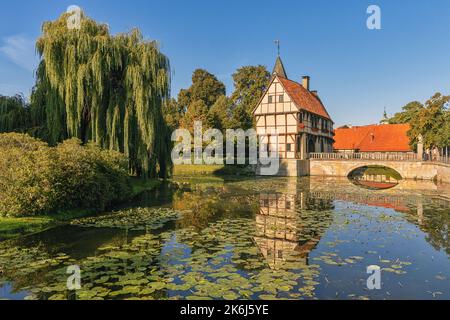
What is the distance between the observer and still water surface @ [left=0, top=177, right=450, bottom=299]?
20.8 ft

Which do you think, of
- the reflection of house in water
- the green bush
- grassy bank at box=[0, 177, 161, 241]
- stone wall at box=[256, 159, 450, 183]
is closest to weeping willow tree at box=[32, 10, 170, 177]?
the green bush

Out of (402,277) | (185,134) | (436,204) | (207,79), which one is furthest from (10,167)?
(207,79)

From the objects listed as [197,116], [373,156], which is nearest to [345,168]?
[373,156]

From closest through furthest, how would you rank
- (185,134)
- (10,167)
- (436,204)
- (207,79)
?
(10,167), (436,204), (185,134), (207,79)

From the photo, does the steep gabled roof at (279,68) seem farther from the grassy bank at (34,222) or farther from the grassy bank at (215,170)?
the grassy bank at (34,222)

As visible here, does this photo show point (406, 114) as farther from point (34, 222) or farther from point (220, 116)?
point (34, 222)

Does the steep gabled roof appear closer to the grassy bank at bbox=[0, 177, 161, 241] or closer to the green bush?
the green bush

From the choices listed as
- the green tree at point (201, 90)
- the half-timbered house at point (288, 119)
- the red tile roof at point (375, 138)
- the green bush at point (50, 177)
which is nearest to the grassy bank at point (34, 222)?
the green bush at point (50, 177)

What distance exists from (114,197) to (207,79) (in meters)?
41.6

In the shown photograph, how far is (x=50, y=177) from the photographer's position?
12.1 metres

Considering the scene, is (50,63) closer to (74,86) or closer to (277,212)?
(74,86)

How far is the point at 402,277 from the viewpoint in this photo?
23.4 ft

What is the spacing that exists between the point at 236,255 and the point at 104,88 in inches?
544

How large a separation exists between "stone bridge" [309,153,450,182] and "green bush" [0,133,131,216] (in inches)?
1040
